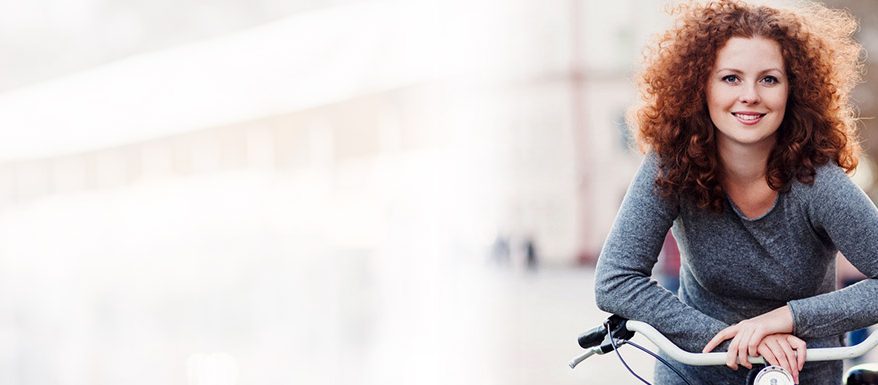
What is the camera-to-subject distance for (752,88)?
1.41m

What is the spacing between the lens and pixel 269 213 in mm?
6949

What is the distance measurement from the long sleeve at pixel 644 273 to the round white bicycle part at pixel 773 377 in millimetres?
76

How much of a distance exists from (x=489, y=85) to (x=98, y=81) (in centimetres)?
1396

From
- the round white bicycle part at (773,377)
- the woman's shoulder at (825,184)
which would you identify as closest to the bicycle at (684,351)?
the round white bicycle part at (773,377)

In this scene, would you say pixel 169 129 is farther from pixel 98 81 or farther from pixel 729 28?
pixel 729 28

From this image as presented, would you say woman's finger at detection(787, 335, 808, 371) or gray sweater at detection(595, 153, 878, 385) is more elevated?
gray sweater at detection(595, 153, 878, 385)

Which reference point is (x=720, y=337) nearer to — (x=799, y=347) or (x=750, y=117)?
(x=799, y=347)

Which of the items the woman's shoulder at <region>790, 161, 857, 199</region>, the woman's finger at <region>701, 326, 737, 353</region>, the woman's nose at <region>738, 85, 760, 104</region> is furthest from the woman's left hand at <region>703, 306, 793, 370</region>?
the woman's nose at <region>738, 85, 760, 104</region>

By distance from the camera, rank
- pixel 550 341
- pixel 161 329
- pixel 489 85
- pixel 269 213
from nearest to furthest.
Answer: pixel 161 329 < pixel 269 213 < pixel 550 341 < pixel 489 85

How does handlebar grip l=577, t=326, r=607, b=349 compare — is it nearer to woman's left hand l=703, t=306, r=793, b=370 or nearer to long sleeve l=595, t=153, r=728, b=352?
long sleeve l=595, t=153, r=728, b=352

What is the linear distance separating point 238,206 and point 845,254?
18.3ft

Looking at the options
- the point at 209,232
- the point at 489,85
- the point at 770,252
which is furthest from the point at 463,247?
the point at 770,252

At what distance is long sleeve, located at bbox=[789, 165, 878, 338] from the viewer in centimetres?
136

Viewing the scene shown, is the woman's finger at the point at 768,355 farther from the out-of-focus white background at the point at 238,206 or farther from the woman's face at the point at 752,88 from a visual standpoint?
the out-of-focus white background at the point at 238,206
